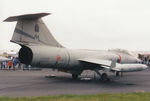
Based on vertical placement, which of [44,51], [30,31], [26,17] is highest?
[26,17]

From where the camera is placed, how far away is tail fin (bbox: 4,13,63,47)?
10.3 meters

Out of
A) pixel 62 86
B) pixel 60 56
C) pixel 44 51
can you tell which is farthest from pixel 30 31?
pixel 62 86

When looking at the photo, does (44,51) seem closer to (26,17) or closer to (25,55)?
(25,55)

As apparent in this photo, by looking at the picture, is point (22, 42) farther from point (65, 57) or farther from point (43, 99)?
point (43, 99)

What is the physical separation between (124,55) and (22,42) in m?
8.93

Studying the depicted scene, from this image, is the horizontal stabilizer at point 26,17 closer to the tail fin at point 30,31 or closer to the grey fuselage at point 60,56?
the tail fin at point 30,31

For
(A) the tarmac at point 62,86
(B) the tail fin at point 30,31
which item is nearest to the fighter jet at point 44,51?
(B) the tail fin at point 30,31

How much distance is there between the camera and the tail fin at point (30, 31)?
1027cm

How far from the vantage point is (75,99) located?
21.8ft

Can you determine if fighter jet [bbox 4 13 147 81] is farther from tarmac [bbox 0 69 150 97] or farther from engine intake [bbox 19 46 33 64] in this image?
tarmac [bbox 0 69 150 97]

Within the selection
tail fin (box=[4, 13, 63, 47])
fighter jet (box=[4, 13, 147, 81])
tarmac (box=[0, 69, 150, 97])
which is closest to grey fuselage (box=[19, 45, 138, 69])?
fighter jet (box=[4, 13, 147, 81])

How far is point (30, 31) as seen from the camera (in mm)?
10703

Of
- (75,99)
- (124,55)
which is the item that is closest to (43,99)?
(75,99)

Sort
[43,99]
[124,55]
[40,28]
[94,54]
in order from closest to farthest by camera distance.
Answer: [43,99]
[40,28]
[94,54]
[124,55]
